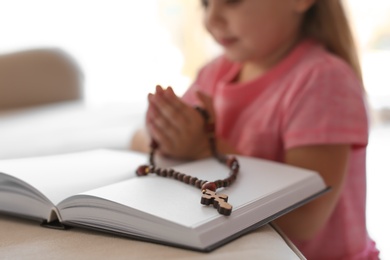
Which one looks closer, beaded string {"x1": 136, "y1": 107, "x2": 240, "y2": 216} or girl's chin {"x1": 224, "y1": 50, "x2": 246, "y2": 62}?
beaded string {"x1": 136, "y1": 107, "x2": 240, "y2": 216}

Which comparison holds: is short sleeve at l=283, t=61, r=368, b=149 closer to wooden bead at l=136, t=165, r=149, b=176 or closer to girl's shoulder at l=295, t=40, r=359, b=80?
girl's shoulder at l=295, t=40, r=359, b=80

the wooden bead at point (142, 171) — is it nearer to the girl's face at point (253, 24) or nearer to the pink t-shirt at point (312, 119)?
the pink t-shirt at point (312, 119)

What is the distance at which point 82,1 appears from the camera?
7.78 ft

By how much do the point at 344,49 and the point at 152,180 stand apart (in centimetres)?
46

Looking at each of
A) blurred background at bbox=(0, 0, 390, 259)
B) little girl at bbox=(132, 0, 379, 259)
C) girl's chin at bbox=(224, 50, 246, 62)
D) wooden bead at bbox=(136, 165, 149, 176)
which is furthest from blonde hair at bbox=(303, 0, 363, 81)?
blurred background at bbox=(0, 0, 390, 259)

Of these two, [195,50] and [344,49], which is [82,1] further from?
[344,49]

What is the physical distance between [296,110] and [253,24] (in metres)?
0.17

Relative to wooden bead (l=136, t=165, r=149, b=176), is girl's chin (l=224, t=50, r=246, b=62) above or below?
above

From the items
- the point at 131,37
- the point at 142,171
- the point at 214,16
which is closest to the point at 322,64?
the point at 214,16

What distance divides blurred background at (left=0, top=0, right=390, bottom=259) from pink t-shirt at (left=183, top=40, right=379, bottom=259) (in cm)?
126

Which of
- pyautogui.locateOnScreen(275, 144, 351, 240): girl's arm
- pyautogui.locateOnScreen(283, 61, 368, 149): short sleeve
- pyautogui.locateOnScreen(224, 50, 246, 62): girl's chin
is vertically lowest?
pyautogui.locateOnScreen(275, 144, 351, 240): girl's arm

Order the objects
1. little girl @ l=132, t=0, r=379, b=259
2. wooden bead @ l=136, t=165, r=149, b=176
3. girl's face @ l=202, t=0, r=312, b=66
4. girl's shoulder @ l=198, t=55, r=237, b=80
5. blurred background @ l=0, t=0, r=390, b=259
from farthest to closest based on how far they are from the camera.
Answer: blurred background @ l=0, t=0, r=390, b=259
girl's shoulder @ l=198, t=55, r=237, b=80
girl's face @ l=202, t=0, r=312, b=66
little girl @ l=132, t=0, r=379, b=259
wooden bead @ l=136, t=165, r=149, b=176

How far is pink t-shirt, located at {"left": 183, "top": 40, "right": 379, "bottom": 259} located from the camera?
33.4 inches

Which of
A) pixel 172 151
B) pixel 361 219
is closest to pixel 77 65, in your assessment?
pixel 172 151
